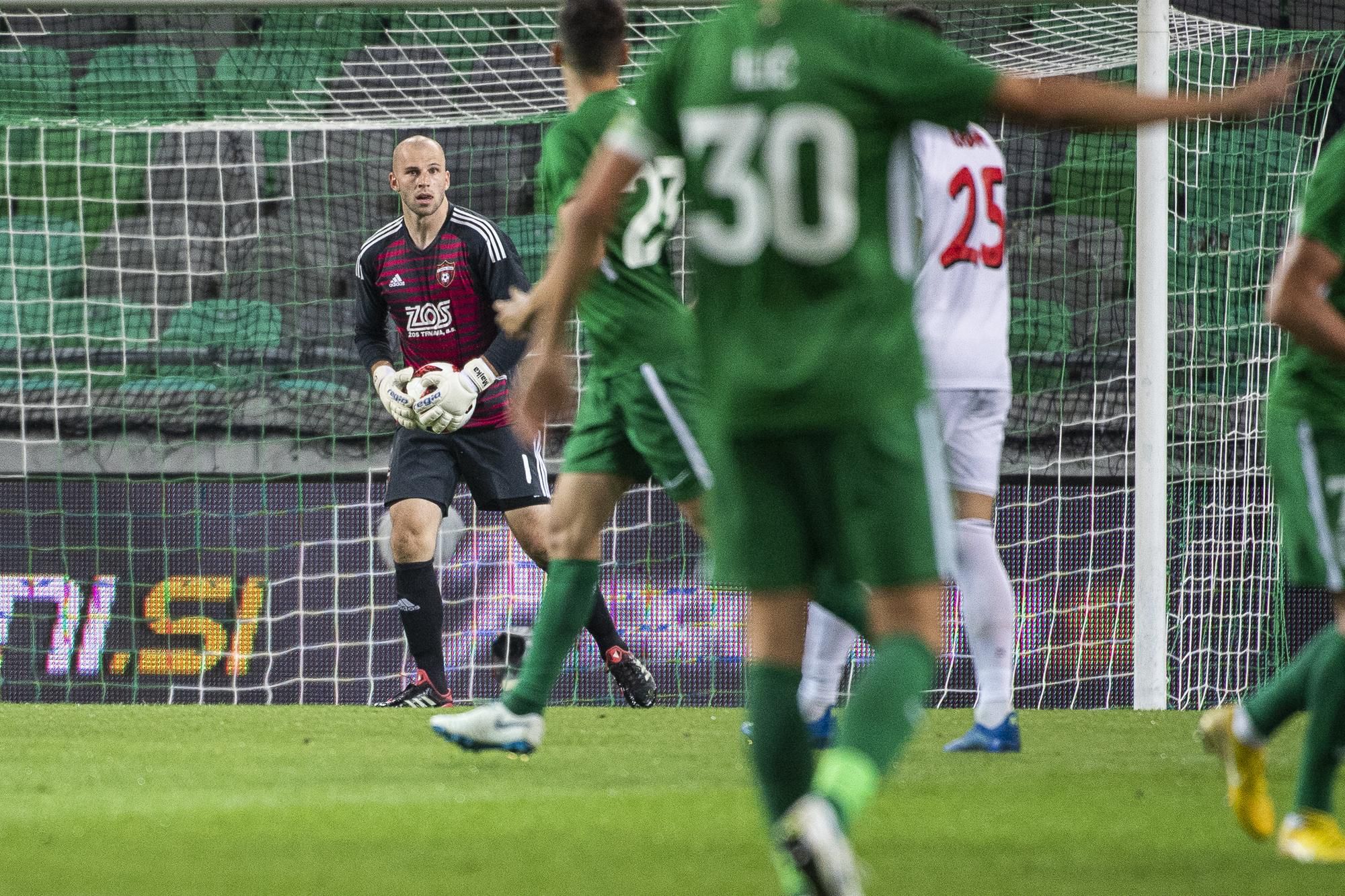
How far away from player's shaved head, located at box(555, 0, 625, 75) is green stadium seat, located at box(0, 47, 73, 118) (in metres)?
5.42

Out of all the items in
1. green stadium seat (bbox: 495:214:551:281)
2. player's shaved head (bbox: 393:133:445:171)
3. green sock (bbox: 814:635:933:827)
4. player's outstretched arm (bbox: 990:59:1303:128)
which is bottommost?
green sock (bbox: 814:635:933:827)

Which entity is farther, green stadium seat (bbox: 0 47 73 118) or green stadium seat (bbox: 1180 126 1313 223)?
green stadium seat (bbox: 0 47 73 118)

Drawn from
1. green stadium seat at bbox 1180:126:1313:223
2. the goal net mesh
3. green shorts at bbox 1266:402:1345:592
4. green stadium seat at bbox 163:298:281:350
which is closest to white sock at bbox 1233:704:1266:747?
green shorts at bbox 1266:402:1345:592

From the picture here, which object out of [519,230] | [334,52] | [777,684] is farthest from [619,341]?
[334,52]

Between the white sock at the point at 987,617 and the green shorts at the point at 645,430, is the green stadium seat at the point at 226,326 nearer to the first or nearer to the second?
the green shorts at the point at 645,430

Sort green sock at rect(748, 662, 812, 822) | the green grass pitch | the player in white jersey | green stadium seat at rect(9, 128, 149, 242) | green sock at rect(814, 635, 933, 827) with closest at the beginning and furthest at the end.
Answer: green sock at rect(814, 635, 933, 827) < green sock at rect(748, 662, 812, 822) < the green grass pitch < the player in white jersey < green stadium seat at rect(9, 128, 149, 242)

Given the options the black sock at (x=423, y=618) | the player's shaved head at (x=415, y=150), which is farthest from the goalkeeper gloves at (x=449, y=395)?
the player's shaved head at (x=415, y=150)

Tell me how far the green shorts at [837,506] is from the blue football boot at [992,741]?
95.3 inches

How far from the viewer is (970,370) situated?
4797 millimetres

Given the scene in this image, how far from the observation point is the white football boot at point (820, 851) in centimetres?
213

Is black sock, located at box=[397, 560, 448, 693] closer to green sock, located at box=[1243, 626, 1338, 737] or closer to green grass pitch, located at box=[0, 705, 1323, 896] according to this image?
green grass pitch, located at box=[0, 705, 1323, 896]

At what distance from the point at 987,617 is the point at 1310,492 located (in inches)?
69.1

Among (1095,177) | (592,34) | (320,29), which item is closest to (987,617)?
(592,34)

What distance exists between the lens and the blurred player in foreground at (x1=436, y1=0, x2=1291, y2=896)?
7.93ft
